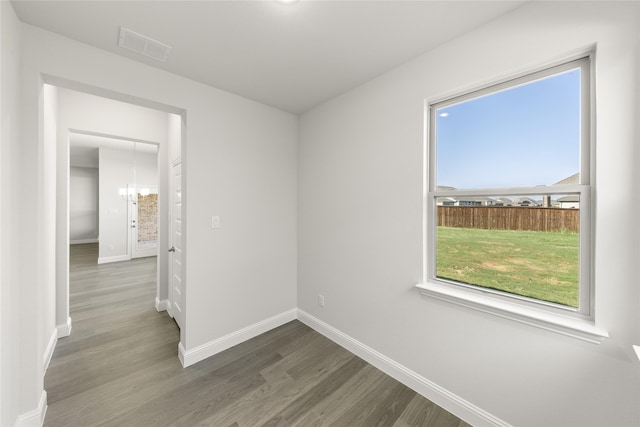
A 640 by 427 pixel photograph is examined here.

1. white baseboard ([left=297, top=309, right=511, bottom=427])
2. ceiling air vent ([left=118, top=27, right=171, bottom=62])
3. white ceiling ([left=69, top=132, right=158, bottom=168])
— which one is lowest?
white baseboard ([left=297, top=309, right=511, bottom=427])

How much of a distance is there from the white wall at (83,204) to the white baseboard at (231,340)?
9.19m

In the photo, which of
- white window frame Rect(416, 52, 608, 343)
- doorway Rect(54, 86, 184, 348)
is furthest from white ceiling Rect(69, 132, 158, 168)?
white window frame Rect(416, 52, 608, 343)

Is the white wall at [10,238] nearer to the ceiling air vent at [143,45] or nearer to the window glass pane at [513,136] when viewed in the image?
the ceiling air vent at [143,45]

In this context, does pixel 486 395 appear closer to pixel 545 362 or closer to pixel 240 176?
pixel 545 362

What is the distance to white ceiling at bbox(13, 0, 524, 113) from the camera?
4.62 ft

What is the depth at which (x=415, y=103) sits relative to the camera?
1892 mm

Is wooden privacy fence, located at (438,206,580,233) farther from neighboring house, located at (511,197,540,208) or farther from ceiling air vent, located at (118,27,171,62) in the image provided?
ceiling air vent, located at (118,27,171,62)

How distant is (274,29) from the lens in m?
1.59

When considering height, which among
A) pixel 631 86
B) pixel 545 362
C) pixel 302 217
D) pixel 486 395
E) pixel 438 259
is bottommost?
pixel 486 395

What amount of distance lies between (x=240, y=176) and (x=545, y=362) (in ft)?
9.03

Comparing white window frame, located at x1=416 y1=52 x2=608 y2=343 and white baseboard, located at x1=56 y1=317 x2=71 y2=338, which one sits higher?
white window frame, located at x1=416 y1=52 x2=608 y2=343

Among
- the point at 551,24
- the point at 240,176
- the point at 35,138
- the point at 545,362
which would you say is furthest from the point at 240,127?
the point at 545,362

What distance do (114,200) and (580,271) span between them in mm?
8589

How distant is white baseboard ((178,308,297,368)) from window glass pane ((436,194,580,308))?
6.33 feet
